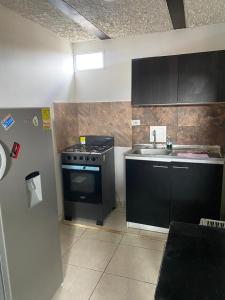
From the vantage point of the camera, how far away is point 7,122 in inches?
52.9

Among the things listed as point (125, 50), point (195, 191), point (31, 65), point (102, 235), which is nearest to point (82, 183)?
point (102, 235)

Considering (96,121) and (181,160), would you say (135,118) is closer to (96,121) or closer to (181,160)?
(96,121)

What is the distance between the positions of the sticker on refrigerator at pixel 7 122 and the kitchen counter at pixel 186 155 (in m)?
1.55

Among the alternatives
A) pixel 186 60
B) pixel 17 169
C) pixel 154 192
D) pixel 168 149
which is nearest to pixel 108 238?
pixel 154 192

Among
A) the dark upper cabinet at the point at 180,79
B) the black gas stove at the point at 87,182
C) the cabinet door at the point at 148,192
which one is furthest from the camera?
the black gas stove at the point at 87,182

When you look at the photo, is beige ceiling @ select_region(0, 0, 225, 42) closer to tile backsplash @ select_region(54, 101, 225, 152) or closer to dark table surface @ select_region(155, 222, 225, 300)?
tile backsplash @ select_region(54, 101, 225, 152)

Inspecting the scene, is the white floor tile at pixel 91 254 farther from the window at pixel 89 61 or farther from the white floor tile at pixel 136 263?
the window at pixel 89 61

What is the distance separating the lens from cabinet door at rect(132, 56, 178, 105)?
104 inches

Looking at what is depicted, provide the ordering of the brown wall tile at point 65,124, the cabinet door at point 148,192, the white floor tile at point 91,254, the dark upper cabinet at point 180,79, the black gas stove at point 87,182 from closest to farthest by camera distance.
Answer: the white floor tile at point 91,254 < the dark upper cabinet at point 180,79 < the cabinet door at point 148,192 < the black gas stove at point 87,182 < the brown wall tile at point 65,124

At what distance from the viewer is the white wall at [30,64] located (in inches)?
83.3

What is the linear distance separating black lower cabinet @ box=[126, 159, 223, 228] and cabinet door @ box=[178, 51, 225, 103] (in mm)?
779

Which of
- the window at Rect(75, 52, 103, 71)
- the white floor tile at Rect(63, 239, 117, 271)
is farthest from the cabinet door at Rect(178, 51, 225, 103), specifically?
the white floor tile at Rect(63, 239, 117, 271)

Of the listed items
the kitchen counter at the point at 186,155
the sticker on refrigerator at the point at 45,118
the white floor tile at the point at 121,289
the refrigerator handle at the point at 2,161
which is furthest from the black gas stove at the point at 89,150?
the refrigerator handle at the point at 2,161

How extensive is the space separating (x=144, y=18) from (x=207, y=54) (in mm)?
785
